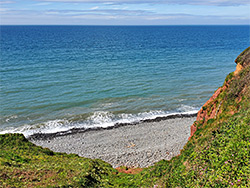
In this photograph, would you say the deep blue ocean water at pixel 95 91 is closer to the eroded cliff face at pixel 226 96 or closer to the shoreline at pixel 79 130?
the shoreline at pixel 79 130

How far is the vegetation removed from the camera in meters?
11.6

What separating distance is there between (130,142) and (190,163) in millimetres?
15251

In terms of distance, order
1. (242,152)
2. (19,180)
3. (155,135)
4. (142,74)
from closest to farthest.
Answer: (242,152) < (19,180) < (155,135) < (142,74)

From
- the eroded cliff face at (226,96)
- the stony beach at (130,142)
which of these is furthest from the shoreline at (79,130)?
the eroded cliff face at (226,96)

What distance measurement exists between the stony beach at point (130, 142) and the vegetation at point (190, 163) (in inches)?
232

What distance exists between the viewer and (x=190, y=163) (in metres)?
13.2

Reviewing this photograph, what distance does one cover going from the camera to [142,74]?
5672 cm

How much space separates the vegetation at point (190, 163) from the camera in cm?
1162

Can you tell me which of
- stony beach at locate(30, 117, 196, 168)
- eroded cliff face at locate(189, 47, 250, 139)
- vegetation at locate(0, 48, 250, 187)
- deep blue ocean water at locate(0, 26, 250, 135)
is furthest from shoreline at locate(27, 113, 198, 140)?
eroded cliff face at locate(189, 47, 250, 139)

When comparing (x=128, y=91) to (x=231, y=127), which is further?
(x=128, y=91)

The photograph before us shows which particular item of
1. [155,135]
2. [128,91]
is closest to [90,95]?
[128,91]

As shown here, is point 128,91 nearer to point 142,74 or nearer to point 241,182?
point 142,74

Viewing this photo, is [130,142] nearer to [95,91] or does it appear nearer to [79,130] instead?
[79,130]

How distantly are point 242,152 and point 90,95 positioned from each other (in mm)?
33069
